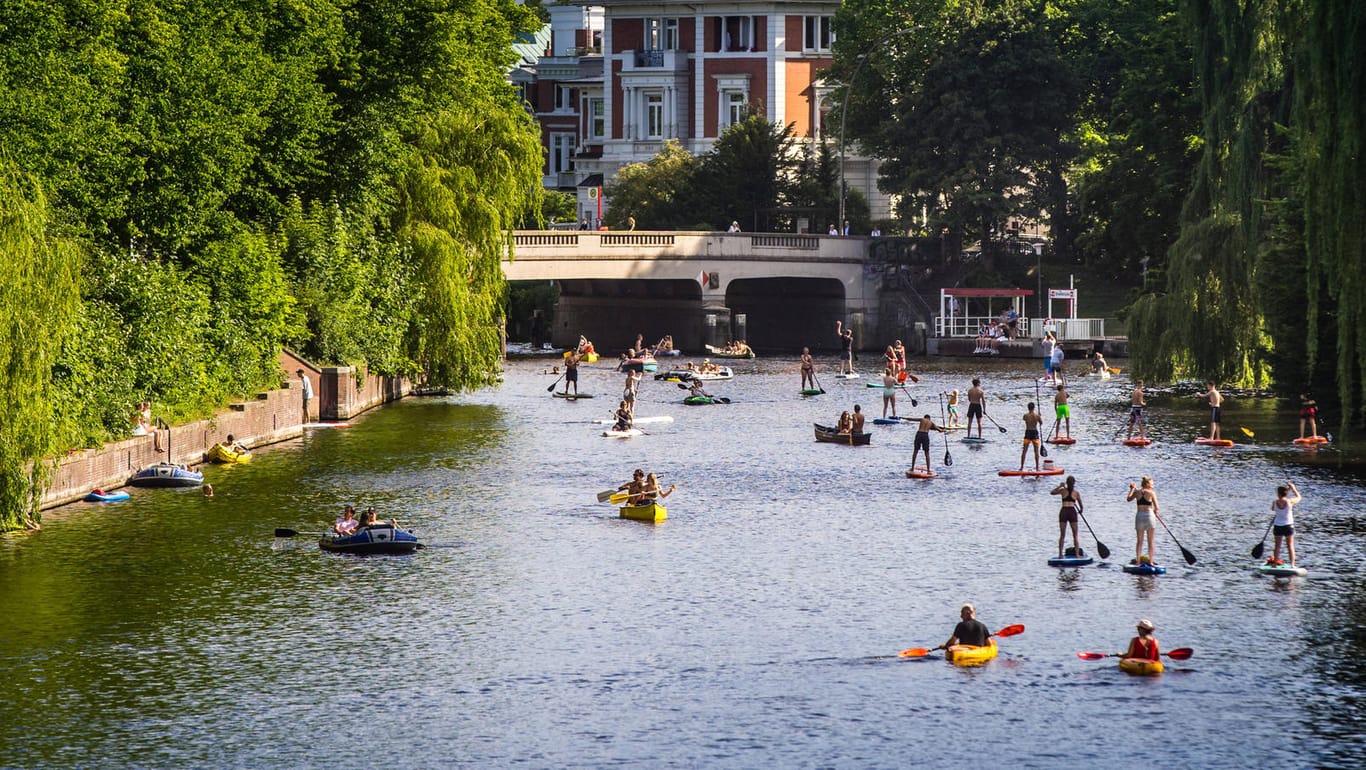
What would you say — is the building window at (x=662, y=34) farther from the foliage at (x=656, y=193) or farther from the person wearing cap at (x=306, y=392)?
the person wearing cap at (x=306, y=392)

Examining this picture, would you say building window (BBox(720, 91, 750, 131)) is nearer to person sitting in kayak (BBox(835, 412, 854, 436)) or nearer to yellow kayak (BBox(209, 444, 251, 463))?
Answer: person sitting in kayak (BBox(835, 412, 854, 436))

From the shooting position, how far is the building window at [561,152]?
165 metres

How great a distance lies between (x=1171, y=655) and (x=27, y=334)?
2297cm

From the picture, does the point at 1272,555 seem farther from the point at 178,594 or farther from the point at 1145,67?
the point at 1145,67

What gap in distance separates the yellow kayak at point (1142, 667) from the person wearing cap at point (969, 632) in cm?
224

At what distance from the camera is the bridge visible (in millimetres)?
A: 106125

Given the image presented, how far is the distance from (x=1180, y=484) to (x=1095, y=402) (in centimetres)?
2724

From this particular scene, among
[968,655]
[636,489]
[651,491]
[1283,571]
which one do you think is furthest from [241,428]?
[968,655]

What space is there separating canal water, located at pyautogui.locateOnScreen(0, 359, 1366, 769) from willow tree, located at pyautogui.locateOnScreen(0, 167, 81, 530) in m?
1.25

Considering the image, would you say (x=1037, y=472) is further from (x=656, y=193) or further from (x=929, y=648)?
(x=656, y=193)

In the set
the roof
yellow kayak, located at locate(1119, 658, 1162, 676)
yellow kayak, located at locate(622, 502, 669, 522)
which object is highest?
the roof

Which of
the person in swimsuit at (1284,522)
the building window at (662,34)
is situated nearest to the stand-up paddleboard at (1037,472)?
the person in swimsuit at (1284,522)

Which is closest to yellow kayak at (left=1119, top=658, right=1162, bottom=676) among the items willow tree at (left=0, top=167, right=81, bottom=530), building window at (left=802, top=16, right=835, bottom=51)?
willow tree at (left=0, top=167, right=81, bottom=530)

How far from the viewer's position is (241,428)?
2221 inches
